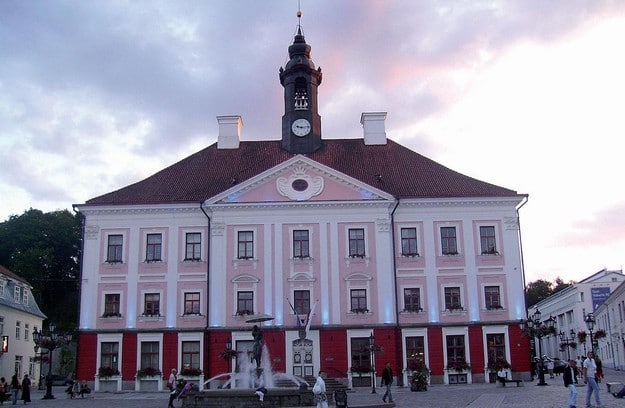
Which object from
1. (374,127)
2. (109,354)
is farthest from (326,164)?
(109,354)

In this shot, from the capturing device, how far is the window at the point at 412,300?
40297 millimetres

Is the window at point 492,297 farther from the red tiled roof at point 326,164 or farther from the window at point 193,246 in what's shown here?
the window at point 193,246

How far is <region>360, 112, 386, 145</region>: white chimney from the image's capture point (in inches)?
1857

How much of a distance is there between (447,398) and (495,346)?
494 inches

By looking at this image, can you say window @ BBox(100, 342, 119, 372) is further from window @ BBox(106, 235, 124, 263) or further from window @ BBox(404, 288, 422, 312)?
window @ BBox(404, 288, 422, 312)

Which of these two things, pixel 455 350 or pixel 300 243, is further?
pixel 300 243

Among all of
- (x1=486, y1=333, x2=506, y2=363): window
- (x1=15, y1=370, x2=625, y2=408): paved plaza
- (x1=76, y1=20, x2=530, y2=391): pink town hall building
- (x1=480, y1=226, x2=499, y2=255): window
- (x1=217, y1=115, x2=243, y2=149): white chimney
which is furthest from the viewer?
→ (x1=217, y1=115, x2=243, y2=149): white chimney

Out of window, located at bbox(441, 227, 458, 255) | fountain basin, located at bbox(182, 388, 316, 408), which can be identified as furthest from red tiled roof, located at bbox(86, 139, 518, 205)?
fountain basin, located at bbox(182, 388, 316, 408)

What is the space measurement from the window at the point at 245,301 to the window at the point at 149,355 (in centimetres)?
508

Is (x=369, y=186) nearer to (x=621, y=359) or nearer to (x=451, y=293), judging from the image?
(x=451, y=293)

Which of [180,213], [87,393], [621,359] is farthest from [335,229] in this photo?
[621,359]

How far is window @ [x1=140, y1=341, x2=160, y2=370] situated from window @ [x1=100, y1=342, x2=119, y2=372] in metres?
1.51

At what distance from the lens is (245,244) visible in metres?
41.2

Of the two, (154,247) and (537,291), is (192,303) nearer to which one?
(154,247)
